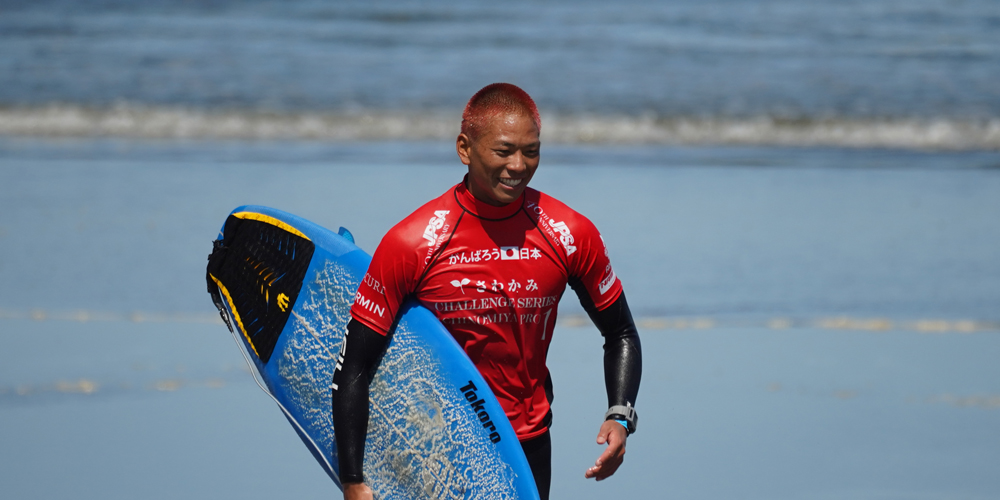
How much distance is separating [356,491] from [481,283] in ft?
1.83

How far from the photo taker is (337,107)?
1241cm

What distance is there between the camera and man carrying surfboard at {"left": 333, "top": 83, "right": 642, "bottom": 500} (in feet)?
7.33

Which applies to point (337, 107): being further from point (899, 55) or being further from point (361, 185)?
point (899, 55)

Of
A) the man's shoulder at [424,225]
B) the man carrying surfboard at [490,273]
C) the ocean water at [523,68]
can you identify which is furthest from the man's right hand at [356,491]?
the ocean water at [523,68]

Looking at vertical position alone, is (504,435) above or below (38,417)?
above

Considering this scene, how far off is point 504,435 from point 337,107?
1048 cm

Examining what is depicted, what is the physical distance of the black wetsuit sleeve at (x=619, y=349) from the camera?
8.12 ft

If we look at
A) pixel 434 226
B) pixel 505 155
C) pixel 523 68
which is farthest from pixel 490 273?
pixel 523 68

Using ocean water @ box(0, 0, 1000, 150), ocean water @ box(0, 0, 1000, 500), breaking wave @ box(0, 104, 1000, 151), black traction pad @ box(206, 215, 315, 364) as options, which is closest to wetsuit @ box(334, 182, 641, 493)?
black traction pad @ box(206, 215, 315, 364)

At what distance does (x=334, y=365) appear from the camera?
8.57 feet

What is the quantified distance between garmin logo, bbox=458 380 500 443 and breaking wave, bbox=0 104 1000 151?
29.8ft

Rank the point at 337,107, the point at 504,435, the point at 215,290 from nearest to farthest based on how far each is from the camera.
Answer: the point at 504,435 < the point at 215,290 < the point at 337,107

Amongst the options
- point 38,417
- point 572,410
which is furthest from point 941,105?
point 38,417

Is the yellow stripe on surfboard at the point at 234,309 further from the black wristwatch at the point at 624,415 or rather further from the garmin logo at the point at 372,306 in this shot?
the black wristwatch at the point at 624,415
